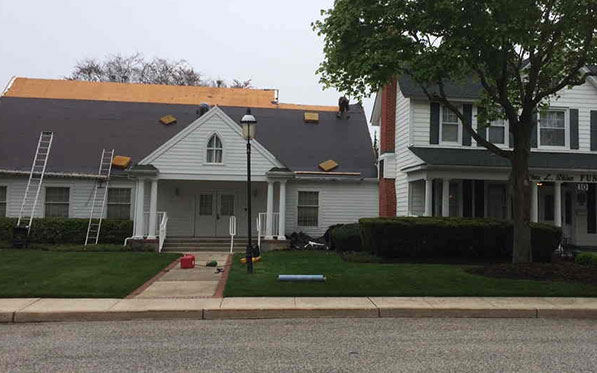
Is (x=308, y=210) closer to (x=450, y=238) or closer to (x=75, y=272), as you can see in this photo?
(x=450, y=238)

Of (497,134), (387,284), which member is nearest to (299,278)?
(387,284)

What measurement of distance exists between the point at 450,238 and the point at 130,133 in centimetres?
1454

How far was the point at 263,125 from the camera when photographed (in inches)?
884

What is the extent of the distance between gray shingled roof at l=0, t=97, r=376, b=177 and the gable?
2862 millimetres

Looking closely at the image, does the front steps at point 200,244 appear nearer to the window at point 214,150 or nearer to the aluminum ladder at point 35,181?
the window at point 214,150

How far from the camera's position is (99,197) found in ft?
62.7

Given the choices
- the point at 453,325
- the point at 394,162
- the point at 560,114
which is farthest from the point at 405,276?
the point at 560,114

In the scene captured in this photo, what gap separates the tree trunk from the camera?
12023 millimetres

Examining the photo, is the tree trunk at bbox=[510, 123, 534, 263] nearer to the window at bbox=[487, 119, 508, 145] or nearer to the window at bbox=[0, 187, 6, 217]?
the window at bbox=[487, 119, 508, 145]

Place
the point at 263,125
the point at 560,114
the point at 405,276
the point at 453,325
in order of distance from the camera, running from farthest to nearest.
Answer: the point at 263,125
the point at 560,114
the point at 405,276
the point at 453,325

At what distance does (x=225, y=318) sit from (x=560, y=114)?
15.6 metres

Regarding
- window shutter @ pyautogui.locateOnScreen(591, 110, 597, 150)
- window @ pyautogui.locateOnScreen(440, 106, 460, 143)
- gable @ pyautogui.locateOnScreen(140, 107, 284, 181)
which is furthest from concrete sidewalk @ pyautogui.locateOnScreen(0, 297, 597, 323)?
window shutter @ pyautogui.locateOnScreen(591, 110, 597, 150)

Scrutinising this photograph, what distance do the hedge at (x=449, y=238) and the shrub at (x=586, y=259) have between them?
1072 mm

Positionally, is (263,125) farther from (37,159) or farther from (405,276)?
(405,276)
